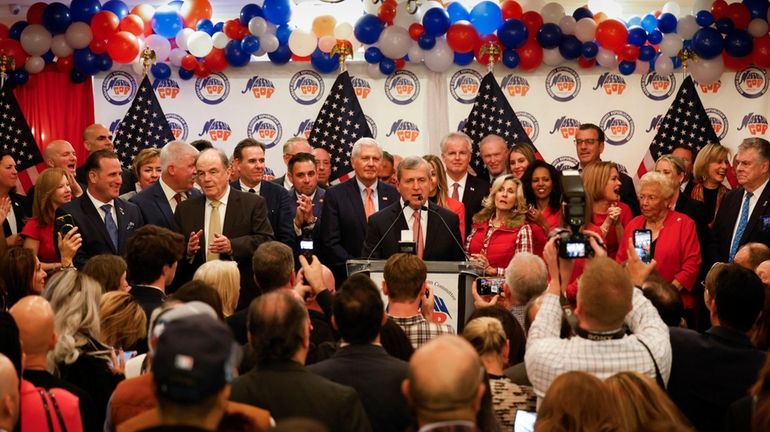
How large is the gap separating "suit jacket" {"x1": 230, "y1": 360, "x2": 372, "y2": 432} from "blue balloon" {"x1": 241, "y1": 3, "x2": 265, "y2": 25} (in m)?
6.73

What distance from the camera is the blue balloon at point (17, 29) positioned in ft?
32.2

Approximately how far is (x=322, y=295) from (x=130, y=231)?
2.77 metres

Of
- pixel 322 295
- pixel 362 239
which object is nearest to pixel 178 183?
pixel 362 239

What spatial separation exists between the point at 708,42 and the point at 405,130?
291cm

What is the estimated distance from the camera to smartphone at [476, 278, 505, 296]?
5930 mm

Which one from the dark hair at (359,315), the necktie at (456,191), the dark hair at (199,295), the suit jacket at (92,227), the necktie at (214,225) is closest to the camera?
the dark hair at (359,315)

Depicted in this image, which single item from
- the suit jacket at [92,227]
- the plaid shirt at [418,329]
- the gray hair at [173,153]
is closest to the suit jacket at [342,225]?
the gray hair at [173,153]

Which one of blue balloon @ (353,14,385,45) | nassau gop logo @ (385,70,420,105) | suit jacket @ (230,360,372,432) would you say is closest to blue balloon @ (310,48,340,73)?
blue balloon @ (353,14,385,45)

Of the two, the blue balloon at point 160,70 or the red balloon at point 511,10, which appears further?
the blue balloon at point 160,70

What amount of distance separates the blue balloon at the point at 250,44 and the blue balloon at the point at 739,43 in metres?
4.28

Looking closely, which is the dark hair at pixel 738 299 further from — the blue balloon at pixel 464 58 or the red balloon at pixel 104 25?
the red balloon at pixel 104 25

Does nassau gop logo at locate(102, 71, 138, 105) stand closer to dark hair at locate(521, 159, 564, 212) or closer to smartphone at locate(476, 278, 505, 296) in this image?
dark hair at locate(521, 159, 564, 212)

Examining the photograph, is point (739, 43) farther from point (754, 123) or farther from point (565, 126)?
point (565, 126)

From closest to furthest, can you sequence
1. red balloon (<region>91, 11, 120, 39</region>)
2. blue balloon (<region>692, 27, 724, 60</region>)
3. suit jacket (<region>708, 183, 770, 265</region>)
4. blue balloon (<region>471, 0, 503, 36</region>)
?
suit jacket (<region>708, 183, 770, 265</region>) < blue balloon (<region>692, 27, 724, 60</region>) < blue balloon (<region>471, 0, 503, 36</region>) < red balloon (<region>91, 11, 120, 39</region>)
